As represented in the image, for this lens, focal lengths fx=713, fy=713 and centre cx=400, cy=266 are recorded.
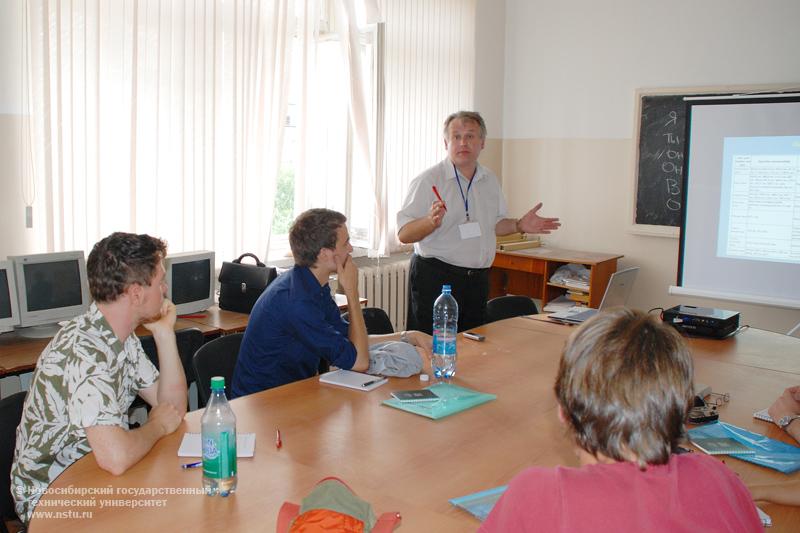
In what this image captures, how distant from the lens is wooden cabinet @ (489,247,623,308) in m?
5.58

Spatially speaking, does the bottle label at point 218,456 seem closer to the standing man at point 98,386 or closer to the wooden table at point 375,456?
the wooden table at point 375,456

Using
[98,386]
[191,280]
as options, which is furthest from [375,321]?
[98,386]

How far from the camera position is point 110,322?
6.82ft

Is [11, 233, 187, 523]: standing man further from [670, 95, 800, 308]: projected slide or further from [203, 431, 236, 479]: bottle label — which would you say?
[670, 95, 800, 308]: projected slide

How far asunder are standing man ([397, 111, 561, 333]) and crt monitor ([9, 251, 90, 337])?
1794 mm

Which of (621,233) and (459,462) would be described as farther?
(621,233)

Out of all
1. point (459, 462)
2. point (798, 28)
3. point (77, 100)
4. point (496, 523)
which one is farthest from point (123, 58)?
point (798, 28)

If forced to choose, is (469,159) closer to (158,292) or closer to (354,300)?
(354,300)

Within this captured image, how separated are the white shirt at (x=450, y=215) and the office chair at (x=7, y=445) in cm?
252

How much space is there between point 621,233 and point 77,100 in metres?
4.24

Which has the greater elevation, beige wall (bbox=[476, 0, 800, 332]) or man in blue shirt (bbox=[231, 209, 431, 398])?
beige wall (bbox=[476, 0, 800, 332])

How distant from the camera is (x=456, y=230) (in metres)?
4.33

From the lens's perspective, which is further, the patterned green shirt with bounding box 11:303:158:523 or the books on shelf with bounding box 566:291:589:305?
the books on shelf with bounding box 566:291:589:305

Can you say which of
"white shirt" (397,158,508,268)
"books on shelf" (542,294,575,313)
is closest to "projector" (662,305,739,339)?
"white shirt" (397,158,508,268)
